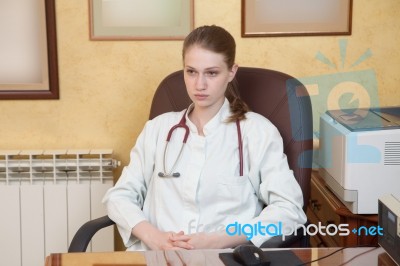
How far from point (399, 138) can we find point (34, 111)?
1.42m

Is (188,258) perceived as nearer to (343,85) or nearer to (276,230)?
(276,230)

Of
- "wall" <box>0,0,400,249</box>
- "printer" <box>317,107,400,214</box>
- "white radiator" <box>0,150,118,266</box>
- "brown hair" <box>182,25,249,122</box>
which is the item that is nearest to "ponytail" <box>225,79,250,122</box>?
"brown hair" <box>182,25,249,122</box>

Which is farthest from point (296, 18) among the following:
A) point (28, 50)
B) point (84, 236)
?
point (84, 236)

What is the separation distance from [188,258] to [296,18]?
129 cm

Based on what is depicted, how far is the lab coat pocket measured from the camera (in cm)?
174

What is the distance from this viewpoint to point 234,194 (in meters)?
1.74

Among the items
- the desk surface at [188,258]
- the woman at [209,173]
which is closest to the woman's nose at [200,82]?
the woman at [209,173]

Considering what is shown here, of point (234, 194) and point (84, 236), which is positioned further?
point (234, 194)

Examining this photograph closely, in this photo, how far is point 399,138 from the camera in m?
1.70

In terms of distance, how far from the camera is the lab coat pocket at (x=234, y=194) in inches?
68.6

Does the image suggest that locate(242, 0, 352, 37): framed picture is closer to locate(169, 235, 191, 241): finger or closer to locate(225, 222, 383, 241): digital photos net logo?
locate(225, 222, 383, 241): digital photos net logo

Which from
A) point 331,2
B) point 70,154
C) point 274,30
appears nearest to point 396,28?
point 331,2

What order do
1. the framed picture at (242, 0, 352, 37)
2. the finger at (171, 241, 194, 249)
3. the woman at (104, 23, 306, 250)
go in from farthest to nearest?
the framed picture at (242, 0, 352, 37)
the woman at (104, 23, 306, 250)
the finger at (171, 241, 194, 249)

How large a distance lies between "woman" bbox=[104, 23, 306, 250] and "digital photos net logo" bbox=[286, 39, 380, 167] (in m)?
0.60
